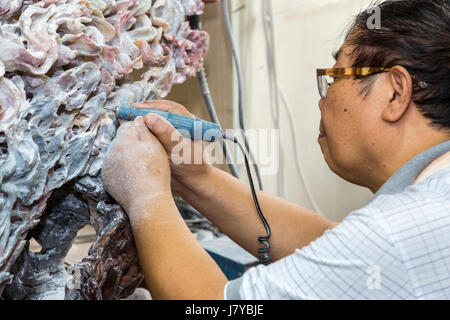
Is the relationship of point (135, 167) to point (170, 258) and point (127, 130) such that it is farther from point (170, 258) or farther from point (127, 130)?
point (170, 258)

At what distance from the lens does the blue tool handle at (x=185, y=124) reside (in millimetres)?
834

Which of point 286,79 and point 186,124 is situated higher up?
point 186,124

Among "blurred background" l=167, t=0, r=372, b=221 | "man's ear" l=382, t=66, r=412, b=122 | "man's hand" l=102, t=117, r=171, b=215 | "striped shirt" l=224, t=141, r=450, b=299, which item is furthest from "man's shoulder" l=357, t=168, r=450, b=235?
"blurred background" l=167, t=0, r=372, b=221

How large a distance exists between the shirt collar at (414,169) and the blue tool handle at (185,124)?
1.04ft

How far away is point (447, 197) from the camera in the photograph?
1.88ft

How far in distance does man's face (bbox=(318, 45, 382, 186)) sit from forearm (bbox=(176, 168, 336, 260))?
182 mm

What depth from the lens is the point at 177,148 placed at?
855mm

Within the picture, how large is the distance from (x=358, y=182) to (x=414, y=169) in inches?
6.9

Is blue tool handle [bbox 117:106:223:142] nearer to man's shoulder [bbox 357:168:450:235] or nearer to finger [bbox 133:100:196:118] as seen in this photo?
finger [bbox 133:100:196:118]

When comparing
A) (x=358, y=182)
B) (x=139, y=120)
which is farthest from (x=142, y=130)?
(x=358, y=182)

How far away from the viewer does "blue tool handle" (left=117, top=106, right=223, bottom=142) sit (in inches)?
32.9

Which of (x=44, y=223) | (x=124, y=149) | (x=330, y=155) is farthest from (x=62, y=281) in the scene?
(x=330, y=155)

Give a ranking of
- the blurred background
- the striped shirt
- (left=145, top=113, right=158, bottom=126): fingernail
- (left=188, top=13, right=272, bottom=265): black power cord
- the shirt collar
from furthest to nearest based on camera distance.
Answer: the blurred background → (left=188, top=13, right=272, bottom=265): black power cord → (left=145, top=113, right=158, bottom=126): fingernail → the shirt collar → the striped shirt

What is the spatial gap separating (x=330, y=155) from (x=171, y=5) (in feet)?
1.58
